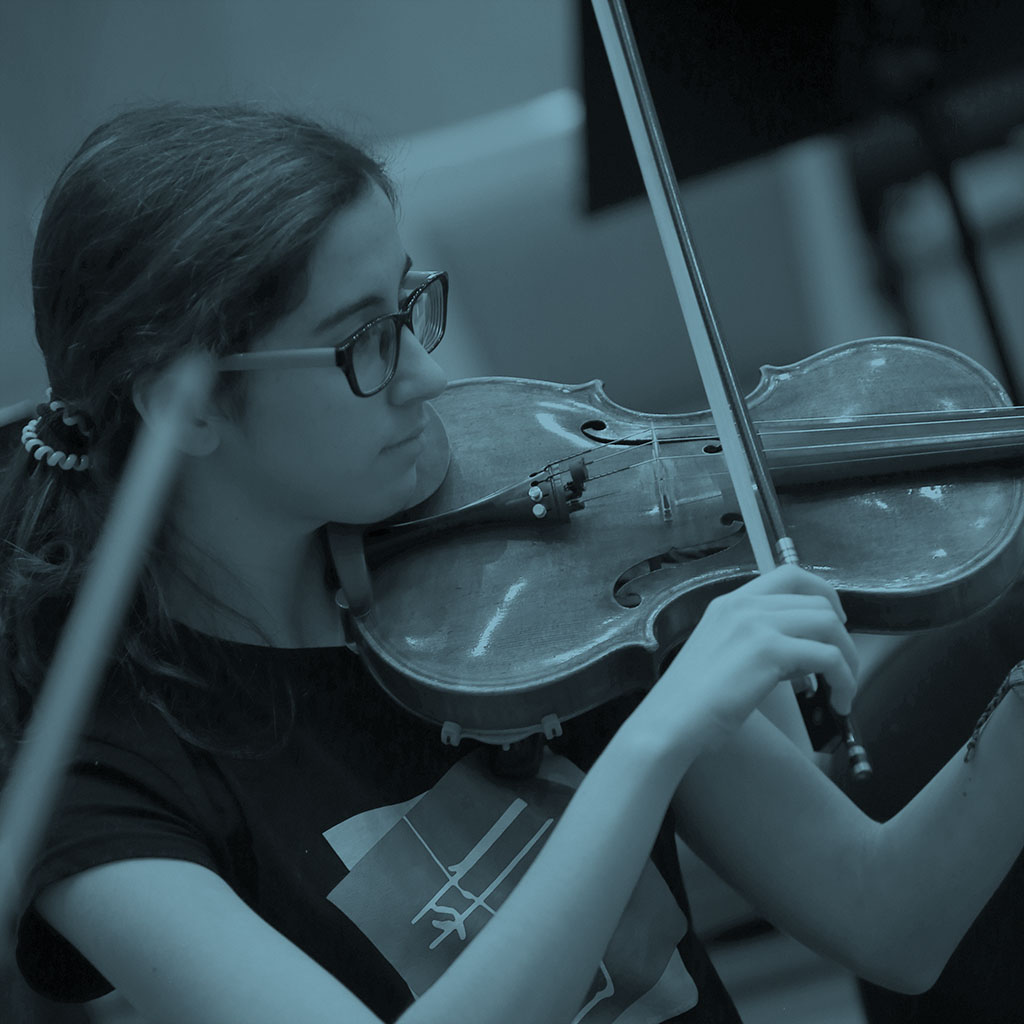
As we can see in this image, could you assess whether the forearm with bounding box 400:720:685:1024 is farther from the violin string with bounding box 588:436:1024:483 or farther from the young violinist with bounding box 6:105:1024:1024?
the violin string with bounding box 588:436:1024:483

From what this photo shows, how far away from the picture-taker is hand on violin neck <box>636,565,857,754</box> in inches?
19.5

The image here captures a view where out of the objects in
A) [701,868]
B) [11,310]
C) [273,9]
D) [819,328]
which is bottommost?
[701,868]

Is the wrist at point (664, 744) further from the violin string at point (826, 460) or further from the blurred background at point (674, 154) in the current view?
the blurred background at point (674, 154)

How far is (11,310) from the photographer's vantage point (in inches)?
32.5

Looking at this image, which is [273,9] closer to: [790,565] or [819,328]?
[819,328]

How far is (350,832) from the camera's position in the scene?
61cm

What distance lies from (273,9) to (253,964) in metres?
0.83

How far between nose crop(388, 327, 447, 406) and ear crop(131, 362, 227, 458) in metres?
0.09

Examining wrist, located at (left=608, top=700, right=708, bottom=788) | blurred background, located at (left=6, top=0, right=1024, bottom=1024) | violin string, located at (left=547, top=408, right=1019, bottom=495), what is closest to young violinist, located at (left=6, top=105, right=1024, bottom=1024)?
wrist, located at (left=608, top=700, right=708, bottom=788)

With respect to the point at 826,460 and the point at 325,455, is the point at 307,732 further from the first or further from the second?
the point at 826,460

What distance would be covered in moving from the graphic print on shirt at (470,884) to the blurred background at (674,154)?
456 mm

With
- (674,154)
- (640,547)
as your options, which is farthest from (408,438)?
(674,154)

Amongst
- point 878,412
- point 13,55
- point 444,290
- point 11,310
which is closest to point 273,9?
point 13,55

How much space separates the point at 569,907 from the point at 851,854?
0.79 feet
